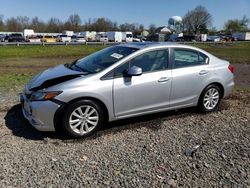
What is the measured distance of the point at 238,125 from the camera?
18.2 feet

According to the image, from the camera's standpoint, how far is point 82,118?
4855 millimetres

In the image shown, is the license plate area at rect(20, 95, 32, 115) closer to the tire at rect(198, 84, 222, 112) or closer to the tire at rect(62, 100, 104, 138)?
the tire at rect(62, 100, 104, 138)

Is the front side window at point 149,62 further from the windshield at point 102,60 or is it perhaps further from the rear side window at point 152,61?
the windshield at point 102,60

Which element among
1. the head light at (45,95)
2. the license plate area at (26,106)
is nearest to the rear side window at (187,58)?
the head light at (45,95)

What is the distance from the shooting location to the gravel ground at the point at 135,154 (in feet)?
11.8

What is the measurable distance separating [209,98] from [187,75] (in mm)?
818

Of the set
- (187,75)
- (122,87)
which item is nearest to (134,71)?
(122,87)

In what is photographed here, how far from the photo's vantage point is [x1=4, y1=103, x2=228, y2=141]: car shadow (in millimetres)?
4934

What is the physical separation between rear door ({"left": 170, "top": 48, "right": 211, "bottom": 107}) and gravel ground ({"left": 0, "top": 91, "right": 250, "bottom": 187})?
0.40 m

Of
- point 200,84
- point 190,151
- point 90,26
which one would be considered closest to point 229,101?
point 200,84

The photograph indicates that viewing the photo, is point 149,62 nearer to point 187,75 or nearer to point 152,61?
point 152,61

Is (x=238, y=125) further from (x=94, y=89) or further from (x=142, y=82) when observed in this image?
(x=94, y=89)

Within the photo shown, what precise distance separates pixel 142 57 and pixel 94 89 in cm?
113

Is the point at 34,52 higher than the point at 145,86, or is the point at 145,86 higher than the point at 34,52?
the point at 34,52
